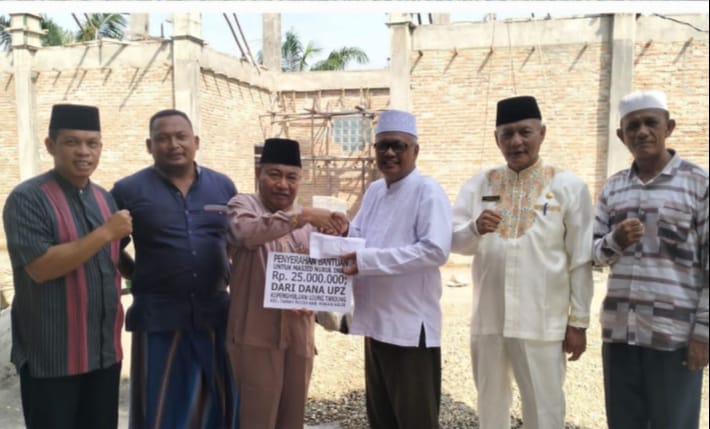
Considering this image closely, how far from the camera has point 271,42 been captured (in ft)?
72.3

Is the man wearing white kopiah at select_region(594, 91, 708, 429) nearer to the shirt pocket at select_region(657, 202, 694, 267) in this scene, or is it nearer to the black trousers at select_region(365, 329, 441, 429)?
the shirt pocket at select_region(657, 202, 694, 267)

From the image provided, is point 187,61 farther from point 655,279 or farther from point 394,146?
point 655,279

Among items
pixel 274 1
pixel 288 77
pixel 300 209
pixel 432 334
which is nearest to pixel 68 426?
pixel 300 209

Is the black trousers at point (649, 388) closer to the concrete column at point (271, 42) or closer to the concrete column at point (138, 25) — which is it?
the concrete column at point (138, 25)

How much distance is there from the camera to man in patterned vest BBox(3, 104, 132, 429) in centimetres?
271

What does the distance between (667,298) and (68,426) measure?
123 inches

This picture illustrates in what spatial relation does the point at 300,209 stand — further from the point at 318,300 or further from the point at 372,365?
the point at 372,365

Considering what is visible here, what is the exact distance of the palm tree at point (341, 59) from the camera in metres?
28.4

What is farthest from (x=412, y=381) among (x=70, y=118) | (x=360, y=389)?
(x=360, y=389)

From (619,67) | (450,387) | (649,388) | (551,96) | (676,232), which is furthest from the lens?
(551,96)

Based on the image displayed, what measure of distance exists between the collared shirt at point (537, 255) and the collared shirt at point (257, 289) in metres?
0.99

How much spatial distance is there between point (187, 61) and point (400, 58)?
19.6 feet

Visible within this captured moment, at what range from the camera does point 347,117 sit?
61.7 feet

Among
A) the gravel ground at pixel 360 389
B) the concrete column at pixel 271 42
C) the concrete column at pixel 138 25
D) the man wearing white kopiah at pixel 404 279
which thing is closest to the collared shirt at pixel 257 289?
the man wearing white kopiah at pixel 404 279
